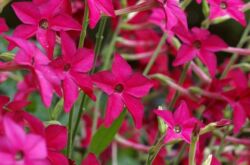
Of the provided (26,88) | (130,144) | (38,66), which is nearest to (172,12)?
(38,66)

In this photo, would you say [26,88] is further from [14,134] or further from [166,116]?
[14,134]

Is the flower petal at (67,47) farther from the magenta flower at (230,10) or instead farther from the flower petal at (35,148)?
the magenta flower at (230,10)

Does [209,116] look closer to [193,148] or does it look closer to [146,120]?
[193,148]

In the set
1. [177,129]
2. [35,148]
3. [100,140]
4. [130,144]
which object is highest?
[35,148]

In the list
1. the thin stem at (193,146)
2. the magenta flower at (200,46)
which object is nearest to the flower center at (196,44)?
the magenta flower at (200,46)

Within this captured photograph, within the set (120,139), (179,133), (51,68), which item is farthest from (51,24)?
(120,139)

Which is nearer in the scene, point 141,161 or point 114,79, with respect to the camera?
point 114,79
